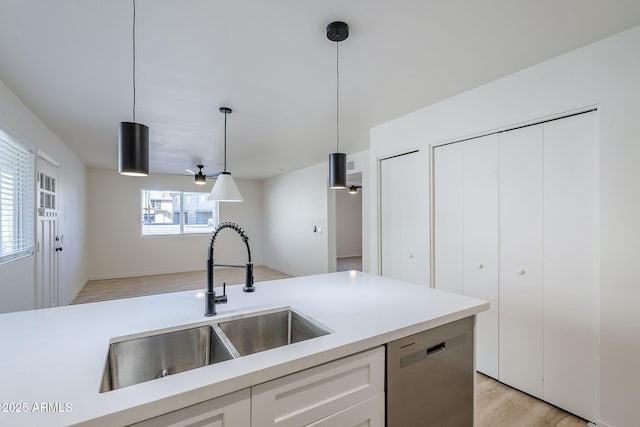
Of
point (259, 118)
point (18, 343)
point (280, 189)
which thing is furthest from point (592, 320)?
point (280, 189)

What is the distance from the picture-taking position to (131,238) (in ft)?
22.6

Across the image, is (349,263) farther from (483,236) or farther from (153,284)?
(483,236)

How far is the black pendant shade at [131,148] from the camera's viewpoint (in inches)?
49.9

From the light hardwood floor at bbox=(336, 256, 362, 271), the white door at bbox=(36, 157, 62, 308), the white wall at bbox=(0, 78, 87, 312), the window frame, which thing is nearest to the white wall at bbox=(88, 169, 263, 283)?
the window frame

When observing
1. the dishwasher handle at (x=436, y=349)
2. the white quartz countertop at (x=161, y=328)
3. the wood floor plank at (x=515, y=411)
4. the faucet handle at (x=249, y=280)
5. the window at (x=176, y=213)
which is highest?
the window at (x=176, y=213)

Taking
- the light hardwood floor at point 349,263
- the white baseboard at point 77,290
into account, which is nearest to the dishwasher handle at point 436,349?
the white baseboard at point 77,290

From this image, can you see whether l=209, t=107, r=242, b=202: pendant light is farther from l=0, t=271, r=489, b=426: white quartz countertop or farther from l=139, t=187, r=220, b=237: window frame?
l=139, t=187, r=220, b=237: window frame

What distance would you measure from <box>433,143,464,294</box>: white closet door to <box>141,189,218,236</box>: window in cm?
573

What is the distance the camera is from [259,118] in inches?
131

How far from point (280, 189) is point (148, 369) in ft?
21.3

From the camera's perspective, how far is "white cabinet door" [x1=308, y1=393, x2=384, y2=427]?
1.08m

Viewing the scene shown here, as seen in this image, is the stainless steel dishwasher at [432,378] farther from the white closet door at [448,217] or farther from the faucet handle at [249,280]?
the white closet door at [448,217]

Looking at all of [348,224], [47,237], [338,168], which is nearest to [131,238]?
[47,237]

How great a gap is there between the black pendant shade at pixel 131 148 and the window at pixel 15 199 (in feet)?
6.63
